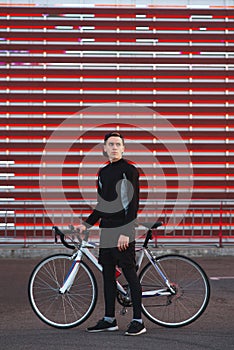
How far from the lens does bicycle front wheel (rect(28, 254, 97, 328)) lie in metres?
5.47

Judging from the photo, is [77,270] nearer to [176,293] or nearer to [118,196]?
[118,196]

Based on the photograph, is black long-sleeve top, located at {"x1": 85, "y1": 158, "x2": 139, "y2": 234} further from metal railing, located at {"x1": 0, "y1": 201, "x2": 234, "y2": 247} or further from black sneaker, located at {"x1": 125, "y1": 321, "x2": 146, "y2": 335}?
metal railing, located at {"x1": 0, "y1": 201, "x2": 234, "y2": 247}

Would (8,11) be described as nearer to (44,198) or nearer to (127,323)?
(44,198)

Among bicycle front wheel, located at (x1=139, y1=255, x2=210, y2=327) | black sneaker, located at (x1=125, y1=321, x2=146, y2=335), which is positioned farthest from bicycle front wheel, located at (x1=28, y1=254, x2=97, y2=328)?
bicycle front wheel, located at (x1=139, y1=255, x2=210, y2=327)

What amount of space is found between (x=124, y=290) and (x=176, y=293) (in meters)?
0.49

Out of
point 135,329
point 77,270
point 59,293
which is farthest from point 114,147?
point 135,329

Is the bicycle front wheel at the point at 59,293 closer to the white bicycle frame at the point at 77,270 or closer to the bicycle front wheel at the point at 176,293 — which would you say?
the white bicycle frame at the point at 77,270

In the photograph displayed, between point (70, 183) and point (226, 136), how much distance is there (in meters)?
3.66

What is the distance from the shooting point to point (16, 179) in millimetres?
13367

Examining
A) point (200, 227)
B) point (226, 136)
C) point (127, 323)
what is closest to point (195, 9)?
point (226, 136)

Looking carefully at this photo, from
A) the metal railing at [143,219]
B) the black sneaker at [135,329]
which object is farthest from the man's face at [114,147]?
the metal railing at [143,219]

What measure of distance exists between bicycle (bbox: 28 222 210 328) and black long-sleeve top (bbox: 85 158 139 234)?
0.26 meters

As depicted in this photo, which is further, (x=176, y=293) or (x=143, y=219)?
(x=143, y=219)

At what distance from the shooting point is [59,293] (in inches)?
219
